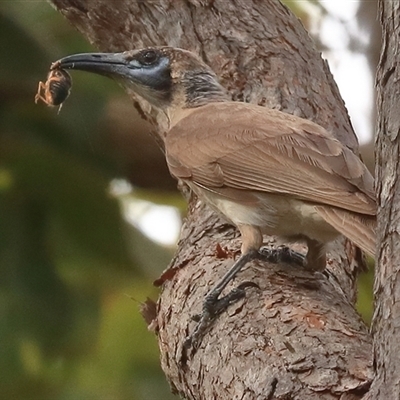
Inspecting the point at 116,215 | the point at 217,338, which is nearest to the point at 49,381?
the point at 116,215

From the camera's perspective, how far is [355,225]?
4.08 m

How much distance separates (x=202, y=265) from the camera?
4652 millimetres

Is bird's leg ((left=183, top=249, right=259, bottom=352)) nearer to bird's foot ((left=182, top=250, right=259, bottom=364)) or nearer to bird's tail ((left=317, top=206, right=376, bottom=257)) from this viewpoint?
bird's foot ((left=182, top=250, right=259, bottom=364))

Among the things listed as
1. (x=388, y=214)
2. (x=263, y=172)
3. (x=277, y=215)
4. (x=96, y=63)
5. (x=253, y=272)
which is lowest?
(x=253, y=272)

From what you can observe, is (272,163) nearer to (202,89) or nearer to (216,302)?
(216,302)

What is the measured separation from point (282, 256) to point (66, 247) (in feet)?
6.90

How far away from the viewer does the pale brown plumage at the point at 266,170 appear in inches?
166

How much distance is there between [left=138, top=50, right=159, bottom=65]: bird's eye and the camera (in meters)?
5.64

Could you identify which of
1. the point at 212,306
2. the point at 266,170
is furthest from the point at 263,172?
the point at 212,306

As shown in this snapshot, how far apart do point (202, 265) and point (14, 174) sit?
7.06 feet

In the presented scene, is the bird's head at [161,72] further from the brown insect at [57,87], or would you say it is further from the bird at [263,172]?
the brown insect at [57,87]

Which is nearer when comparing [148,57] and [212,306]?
[212,306]

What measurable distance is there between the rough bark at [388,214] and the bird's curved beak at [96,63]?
2.90 meters

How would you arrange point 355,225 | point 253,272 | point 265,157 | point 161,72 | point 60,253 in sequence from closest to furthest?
point 355,225
point 253,272
point 265,157
point 161,72
point 60,253
